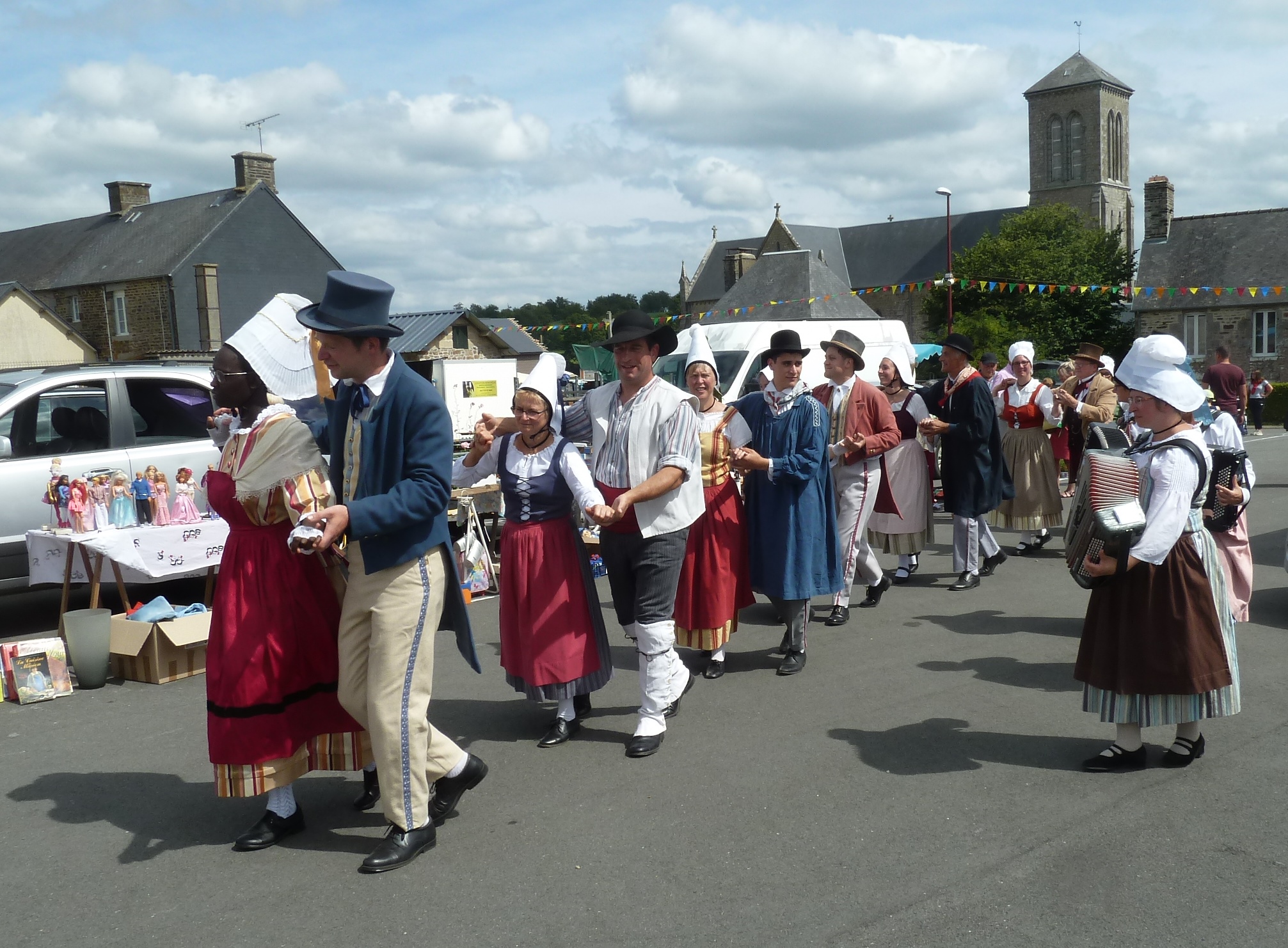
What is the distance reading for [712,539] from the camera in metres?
6.00

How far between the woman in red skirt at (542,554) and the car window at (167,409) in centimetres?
411

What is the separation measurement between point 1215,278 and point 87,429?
5233cm

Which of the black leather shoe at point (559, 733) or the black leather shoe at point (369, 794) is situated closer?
the black leather shoe at point (369, 794)

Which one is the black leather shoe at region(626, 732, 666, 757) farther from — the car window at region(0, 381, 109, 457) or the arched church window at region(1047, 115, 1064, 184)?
the arched church window at region(1047, 115, 1064, 184)

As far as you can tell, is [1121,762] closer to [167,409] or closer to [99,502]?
[99,502]

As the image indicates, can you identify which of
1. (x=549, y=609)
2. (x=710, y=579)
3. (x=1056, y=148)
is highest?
(x=1056, y=148)

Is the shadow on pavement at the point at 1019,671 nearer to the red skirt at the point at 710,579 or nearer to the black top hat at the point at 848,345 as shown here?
the red skirt at the point at 710,579

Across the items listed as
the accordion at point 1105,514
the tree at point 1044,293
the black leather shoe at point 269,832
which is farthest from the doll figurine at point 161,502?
the tree at point 1044,293

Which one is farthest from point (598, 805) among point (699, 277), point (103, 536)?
point (699, 277)

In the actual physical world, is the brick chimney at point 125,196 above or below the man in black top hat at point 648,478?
above

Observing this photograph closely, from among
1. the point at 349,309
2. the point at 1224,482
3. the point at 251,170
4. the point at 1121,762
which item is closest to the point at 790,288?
the point at 251,170

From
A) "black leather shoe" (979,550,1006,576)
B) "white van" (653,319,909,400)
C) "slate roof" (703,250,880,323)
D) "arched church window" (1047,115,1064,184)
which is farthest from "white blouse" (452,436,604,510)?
"arched church window" (1047,115,1064,184)

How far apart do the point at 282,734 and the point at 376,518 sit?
0.94 meters

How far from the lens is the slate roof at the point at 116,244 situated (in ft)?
143
